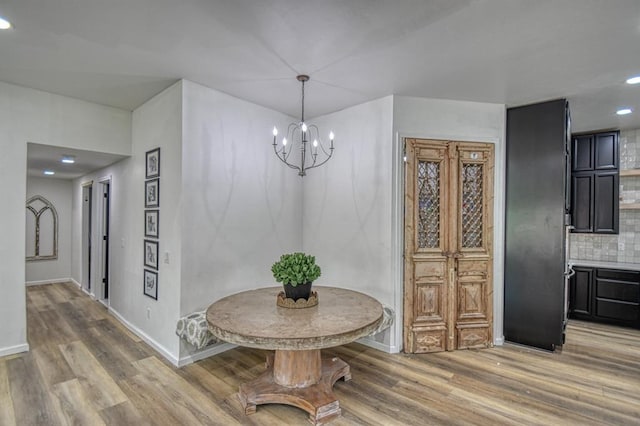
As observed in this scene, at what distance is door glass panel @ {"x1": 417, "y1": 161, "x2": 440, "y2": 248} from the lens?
352 centimetres

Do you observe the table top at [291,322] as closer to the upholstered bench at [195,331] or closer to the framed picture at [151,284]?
the upholstered bench at [195,331]

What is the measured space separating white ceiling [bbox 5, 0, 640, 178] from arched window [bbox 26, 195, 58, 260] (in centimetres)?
417

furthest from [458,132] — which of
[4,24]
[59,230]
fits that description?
[59,230]

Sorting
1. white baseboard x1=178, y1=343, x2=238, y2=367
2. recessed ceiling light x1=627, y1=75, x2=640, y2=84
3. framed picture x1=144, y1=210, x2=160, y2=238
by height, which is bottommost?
white baseboard x1=178, y1=343, x2=238, y2=367

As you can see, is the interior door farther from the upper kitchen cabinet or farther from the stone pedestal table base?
the upper kitchen cabinet

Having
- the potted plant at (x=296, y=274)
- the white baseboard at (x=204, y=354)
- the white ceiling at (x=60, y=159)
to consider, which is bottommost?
the white baseboard at (x=204, y=354)

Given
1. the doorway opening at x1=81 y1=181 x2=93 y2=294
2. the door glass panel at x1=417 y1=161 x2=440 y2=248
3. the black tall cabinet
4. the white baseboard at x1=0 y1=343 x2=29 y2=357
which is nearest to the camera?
the white baseboard at x1=0 y1=343 x2=29 y2=357

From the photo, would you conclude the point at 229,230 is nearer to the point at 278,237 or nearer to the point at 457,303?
the point at 278,237

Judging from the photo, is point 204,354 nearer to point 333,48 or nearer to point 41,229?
point 333,48

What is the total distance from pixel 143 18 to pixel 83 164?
357 cm

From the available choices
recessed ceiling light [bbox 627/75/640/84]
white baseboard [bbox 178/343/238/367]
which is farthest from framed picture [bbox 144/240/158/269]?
recessed ceiling light [bbox 627/75/640/84]

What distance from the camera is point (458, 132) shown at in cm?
359

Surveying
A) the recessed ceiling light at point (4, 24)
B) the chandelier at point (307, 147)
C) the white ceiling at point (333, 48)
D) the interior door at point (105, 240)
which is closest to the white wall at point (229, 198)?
the chandelier at point (307, 147)

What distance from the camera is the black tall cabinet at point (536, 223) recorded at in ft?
11.2
